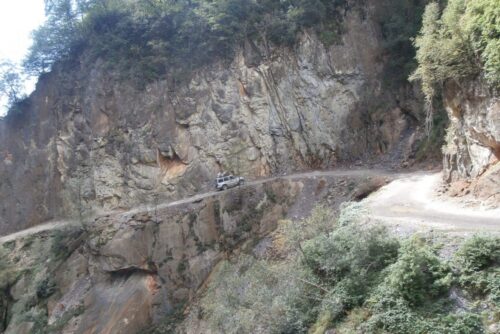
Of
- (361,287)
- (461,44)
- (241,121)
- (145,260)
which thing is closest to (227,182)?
(241,121)

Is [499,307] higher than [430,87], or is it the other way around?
[430,87]

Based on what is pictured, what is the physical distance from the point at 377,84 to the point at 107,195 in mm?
24155

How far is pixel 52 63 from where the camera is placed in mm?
38312

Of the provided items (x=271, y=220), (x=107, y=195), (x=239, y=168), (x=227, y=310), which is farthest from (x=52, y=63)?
(x=227, y=310)

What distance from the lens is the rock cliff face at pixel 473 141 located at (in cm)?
1498

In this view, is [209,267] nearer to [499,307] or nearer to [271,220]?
[271,220]

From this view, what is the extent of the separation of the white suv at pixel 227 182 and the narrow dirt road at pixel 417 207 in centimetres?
71

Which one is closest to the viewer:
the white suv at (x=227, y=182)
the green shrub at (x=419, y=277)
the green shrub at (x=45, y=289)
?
the green shrub at (x=419, y=277)

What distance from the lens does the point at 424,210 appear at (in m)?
16.4

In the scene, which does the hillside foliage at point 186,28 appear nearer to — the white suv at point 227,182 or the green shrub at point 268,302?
the white suv at point 227,182

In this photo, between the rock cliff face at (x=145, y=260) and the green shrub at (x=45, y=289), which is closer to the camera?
the rock cliff face at (x=145, y=260)

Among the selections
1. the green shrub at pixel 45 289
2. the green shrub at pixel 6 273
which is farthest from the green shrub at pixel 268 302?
the green shrub at pixel 6 273

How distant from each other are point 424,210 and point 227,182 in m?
15.1

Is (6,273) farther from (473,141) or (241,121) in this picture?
(473,141)
